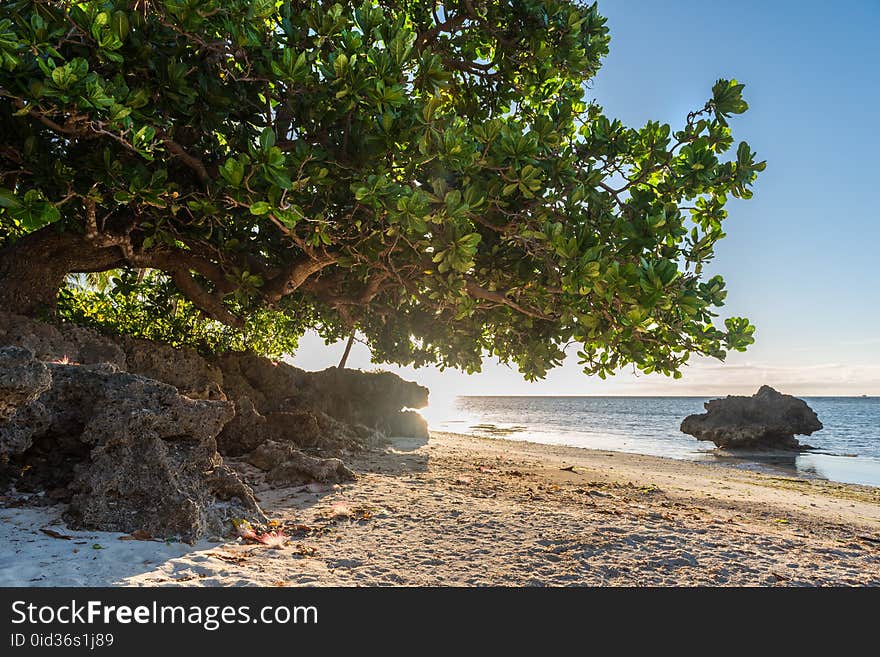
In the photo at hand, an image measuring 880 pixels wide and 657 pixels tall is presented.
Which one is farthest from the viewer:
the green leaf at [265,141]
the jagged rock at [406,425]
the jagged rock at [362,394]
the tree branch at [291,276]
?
the jagged rock at [406,425]

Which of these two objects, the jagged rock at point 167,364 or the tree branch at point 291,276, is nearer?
the tree branch at point 291,276

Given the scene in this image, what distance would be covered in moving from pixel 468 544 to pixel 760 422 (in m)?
29.4

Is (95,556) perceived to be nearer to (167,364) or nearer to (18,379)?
(18,379)

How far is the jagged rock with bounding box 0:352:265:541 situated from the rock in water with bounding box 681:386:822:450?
96.3ft

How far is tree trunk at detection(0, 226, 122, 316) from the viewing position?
6367 millimetres

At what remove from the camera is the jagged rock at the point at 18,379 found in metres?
3.31

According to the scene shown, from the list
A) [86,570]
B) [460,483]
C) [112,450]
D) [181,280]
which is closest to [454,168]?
[112,450]

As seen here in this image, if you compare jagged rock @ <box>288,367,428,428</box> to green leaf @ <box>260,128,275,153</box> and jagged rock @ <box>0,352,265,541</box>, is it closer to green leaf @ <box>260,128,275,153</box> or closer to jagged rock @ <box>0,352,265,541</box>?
jagged rock @ <box>0,352,265,541</box>

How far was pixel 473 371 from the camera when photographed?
9.93 meters

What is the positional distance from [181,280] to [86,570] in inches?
229

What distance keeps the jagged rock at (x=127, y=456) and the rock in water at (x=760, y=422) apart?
2936 cm

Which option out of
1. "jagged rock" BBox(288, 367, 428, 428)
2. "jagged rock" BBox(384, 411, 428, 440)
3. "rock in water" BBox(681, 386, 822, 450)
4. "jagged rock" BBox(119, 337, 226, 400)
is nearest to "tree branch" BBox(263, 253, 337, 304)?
"jagged rock" BBox(119, 337, 226, 400)

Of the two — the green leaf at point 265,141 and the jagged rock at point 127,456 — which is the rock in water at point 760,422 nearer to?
the jagged rock at point 127,456

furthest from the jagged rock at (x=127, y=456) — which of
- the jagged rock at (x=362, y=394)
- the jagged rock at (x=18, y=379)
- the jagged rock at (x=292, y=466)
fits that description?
the jagged rock at (x=362, y=394)
